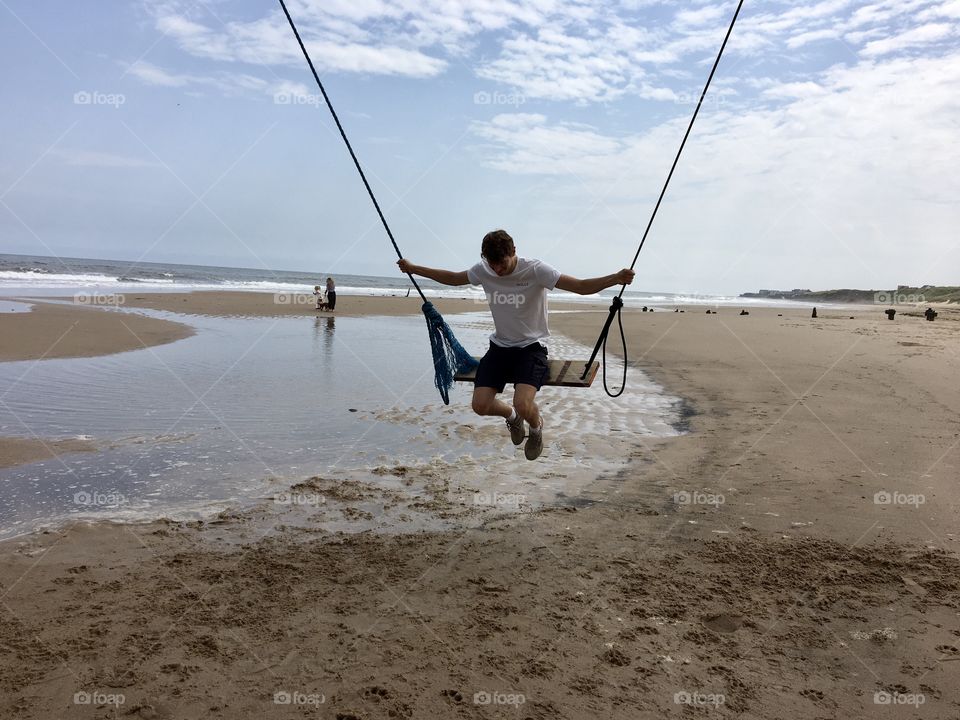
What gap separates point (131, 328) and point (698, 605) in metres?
16.7

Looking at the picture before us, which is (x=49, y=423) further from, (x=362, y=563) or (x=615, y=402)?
(x=615, y=402)

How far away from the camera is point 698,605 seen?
4.19 meters

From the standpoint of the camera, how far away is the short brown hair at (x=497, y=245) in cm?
562

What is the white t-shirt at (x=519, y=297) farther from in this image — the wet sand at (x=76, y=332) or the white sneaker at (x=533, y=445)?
the wet sand at (x=76, y=332)

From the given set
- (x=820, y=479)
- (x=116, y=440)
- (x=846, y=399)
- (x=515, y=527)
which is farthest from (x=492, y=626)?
(x=846, y=399)

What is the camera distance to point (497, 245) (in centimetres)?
562

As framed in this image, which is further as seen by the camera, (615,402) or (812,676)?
(615,402)
